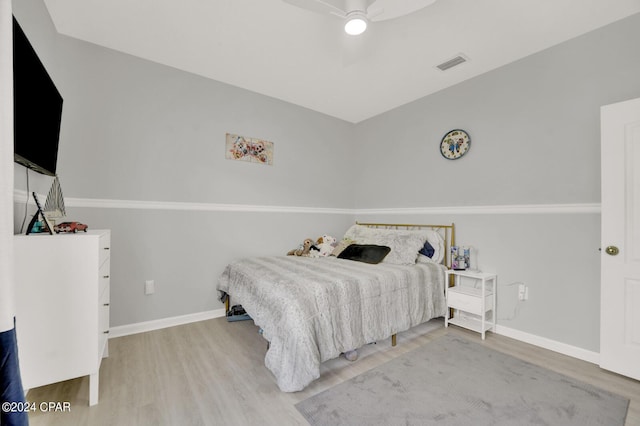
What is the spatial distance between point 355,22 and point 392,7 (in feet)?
0.83

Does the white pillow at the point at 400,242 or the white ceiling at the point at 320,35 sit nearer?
the white ceiling at the point at 320,35

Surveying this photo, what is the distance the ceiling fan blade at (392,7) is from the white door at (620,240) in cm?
166

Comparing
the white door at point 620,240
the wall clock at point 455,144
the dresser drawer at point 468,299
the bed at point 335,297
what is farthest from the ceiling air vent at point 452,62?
the dresser drawer at point 468,299

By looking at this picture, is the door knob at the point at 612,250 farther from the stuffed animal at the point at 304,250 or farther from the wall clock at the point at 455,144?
the stuffed animal at the point at 304,250

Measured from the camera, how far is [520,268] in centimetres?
261

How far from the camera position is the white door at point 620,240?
192 centimetres

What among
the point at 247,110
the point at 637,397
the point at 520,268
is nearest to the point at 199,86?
the point at 247,110

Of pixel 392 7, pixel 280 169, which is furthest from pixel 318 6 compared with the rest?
pixel 280 169

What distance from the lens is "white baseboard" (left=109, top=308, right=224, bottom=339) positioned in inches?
101

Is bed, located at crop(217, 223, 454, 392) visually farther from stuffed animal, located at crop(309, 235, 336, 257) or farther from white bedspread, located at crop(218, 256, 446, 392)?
stuffed animal, located at crop(309, 235, 336, 257)

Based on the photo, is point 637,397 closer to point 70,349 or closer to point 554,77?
point 554,77

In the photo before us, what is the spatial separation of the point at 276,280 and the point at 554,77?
2972mm

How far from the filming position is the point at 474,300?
264 cm

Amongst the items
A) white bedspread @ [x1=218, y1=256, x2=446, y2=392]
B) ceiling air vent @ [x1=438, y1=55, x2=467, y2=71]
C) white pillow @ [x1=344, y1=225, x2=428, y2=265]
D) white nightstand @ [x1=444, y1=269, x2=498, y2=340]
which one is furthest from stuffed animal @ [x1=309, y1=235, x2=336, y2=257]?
ceiling air vent @ [x1=438, y1=55, x2=467, y2=71]
